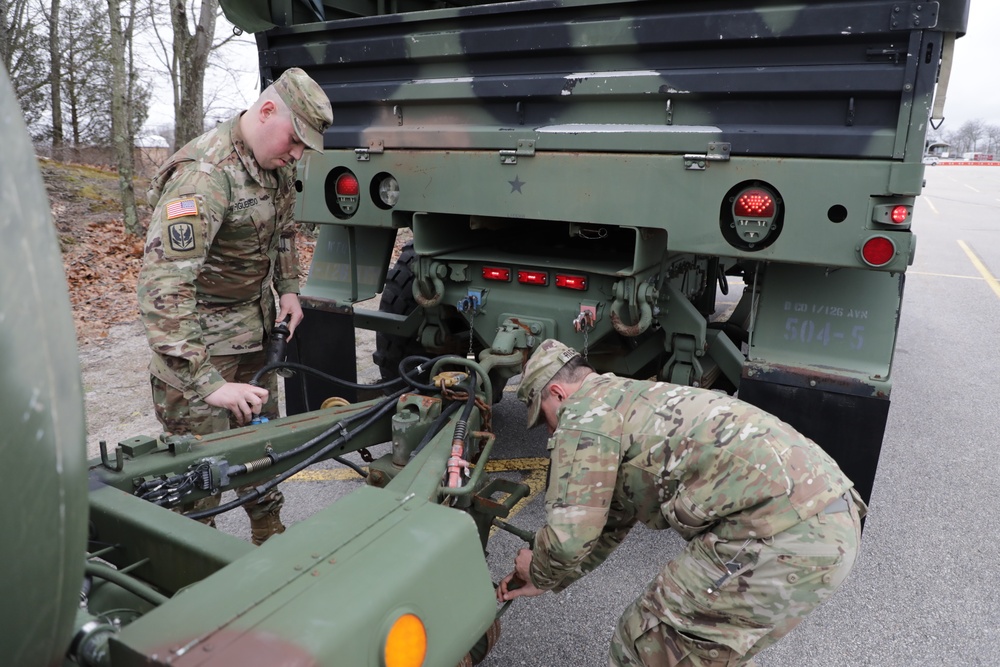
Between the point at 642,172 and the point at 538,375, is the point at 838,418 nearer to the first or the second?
the point at 642,172

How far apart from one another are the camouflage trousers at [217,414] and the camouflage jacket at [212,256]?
0.36 feet

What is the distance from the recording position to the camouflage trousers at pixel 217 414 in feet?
9.59

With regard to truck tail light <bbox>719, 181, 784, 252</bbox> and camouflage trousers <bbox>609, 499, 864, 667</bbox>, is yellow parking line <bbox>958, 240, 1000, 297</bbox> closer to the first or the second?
truck tail light <bbox>719, 181, 784, 252</bbox>

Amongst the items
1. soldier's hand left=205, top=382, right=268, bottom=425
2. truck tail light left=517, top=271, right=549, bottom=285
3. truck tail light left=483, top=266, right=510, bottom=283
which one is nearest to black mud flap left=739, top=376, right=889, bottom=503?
truck tail light left=517, top=271, right=549, bottom=285

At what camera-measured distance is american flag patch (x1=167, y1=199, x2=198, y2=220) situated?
2570 millimetres

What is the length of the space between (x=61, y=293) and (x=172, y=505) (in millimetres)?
1457

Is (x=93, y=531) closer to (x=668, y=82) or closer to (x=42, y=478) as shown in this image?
(x=42, y=478)

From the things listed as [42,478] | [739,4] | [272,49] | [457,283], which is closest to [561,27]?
[739,4]

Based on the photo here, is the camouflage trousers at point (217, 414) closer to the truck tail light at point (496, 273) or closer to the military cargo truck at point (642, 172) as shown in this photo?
the military cargo truck at point (642, 172)

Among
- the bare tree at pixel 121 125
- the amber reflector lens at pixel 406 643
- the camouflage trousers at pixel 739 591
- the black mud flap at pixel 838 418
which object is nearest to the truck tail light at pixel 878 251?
the black mud flap at pixel 838 418

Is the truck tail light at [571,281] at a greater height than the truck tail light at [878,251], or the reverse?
the truck tail light at [878,251]

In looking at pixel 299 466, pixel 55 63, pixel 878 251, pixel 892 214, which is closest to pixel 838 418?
pixel 878 251

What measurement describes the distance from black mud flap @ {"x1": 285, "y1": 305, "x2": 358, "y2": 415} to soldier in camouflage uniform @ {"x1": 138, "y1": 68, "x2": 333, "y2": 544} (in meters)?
0.46

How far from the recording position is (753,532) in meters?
2.02
